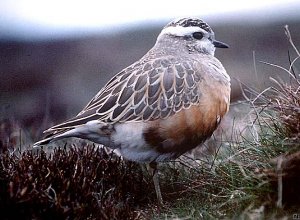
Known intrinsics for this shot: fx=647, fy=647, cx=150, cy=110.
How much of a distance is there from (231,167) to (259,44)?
13094 mm

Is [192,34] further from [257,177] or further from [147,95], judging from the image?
[257,177]

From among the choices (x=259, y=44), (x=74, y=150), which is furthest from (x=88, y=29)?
(x=74, y=150)

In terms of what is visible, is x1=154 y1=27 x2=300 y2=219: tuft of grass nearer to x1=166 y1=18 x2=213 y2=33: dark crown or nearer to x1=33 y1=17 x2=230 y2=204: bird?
x1=33 y1=17 x2=230 y2=204: bird

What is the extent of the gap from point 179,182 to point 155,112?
82 cm

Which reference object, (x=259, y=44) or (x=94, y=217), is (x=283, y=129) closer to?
(x=94, y=217)

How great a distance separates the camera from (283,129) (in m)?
5.93

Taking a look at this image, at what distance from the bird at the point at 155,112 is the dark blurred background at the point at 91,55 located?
18.5 ft

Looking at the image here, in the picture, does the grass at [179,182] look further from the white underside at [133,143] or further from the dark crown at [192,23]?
the dark crown at [192,23]

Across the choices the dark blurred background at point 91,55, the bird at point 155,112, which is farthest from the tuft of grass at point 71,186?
the dark blurred background at point 91,55

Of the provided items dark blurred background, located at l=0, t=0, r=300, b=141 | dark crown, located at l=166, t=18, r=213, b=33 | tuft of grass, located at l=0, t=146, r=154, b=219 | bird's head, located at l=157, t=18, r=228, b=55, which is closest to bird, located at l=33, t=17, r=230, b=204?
tuft of grass, located at l=0, t=146, r=154, b=219

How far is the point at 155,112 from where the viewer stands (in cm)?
630

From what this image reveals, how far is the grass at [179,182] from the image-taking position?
536 cm

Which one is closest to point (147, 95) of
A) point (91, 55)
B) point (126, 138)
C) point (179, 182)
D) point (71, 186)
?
point (126, 138)

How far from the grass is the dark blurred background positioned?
565cm
